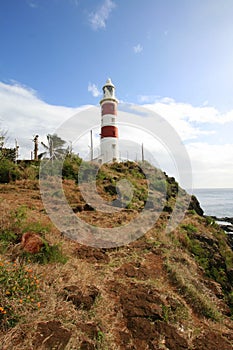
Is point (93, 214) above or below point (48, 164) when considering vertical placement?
below

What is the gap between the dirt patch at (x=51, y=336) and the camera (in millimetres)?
2129

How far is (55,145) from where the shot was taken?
1677 centimetres

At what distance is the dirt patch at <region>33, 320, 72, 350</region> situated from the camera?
2.13 m

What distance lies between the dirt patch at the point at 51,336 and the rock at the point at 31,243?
1558mm

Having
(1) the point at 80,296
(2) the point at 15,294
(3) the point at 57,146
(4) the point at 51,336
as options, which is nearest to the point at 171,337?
(1) the point at 80,296

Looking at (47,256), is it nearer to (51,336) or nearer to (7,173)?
(51,336)

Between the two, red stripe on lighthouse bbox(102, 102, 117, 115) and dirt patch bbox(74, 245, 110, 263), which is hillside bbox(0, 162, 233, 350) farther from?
red stripe on lighthouse bbox(102, 102, 117, 115)

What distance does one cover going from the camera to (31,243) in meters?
3.86

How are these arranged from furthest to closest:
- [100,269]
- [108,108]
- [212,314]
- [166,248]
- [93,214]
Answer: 1. [108,108]
2. [93,214]
3. [166,248]
4. [100,269]
5. [212,314]

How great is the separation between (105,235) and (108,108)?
15.7 m

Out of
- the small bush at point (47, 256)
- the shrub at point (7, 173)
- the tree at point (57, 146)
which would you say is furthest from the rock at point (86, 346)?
the tree at point (57, 146)

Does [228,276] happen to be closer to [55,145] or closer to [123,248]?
[123,248]

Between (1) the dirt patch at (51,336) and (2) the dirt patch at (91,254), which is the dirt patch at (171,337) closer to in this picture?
(1) the dirt patch at (51,336)

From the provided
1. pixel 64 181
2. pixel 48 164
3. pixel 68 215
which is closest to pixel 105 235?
pixel 68 215
